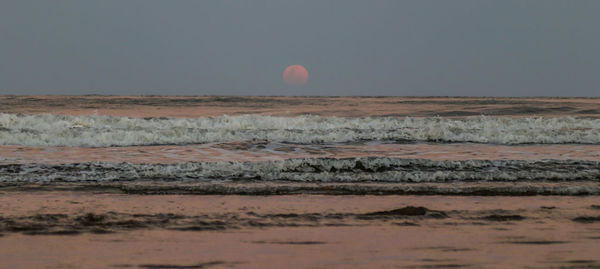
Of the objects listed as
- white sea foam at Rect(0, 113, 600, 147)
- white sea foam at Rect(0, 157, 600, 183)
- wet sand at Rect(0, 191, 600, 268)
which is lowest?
white sea foam at Rect(0, 113, 600, 147)

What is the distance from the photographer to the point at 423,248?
4617 mm

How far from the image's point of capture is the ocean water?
859cm

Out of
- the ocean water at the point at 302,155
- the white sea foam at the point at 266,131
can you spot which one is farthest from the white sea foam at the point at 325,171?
the white sea foam at the point at 266,131

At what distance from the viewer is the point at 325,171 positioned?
33.2ft

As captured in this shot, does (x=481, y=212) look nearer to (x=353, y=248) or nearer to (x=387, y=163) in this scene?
(x=353, y=248)

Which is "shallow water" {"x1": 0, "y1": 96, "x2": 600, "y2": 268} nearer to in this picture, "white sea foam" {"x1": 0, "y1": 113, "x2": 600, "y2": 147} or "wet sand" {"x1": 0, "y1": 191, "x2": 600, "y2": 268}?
"wet sand" {"x1": 0, "y1": 191, "x2": 600, "y2": 268}

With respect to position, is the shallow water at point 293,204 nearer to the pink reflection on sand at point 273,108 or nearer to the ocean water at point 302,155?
the ocean water at point 302,155

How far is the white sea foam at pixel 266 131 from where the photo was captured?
1588 cm

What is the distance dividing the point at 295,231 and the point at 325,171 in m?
4.87

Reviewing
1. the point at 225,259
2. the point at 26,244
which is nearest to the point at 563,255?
the point at 225,259

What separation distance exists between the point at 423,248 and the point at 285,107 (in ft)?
91.0

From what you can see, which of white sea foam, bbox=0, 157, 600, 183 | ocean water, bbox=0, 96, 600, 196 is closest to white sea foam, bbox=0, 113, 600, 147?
ocean water, bbox=0, 96, 600, 196

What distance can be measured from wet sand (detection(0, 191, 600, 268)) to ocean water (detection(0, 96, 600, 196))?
0.89m

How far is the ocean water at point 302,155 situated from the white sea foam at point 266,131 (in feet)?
0.14
